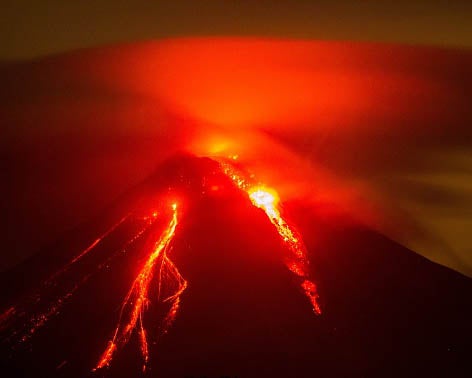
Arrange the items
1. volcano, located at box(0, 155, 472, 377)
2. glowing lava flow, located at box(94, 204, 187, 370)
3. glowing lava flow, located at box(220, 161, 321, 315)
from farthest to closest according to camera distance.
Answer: glowing lava flow, located at box(220, 161, 321, 315) → glowing lava flow, located at box(94, 204, 187, 370) → volcano, located at box(0, 155, 472, 377)

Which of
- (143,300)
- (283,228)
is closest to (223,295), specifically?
(143,300)

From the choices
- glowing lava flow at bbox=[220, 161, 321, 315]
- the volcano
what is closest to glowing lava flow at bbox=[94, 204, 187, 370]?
the volcano

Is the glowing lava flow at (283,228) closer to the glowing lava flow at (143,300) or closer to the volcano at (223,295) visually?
the volcano at (223,295)

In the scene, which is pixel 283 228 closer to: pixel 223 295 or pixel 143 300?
pixel 223 295

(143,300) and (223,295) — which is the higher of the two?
(143,300)

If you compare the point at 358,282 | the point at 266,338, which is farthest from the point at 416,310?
the point at 266,338

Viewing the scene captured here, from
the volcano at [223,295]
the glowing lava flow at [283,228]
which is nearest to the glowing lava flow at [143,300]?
the volcano at [223,295]

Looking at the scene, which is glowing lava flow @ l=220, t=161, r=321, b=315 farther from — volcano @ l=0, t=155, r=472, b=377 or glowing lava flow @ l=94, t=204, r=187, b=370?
glowing lava flow @ l=94, t=204, r=187, b=370
